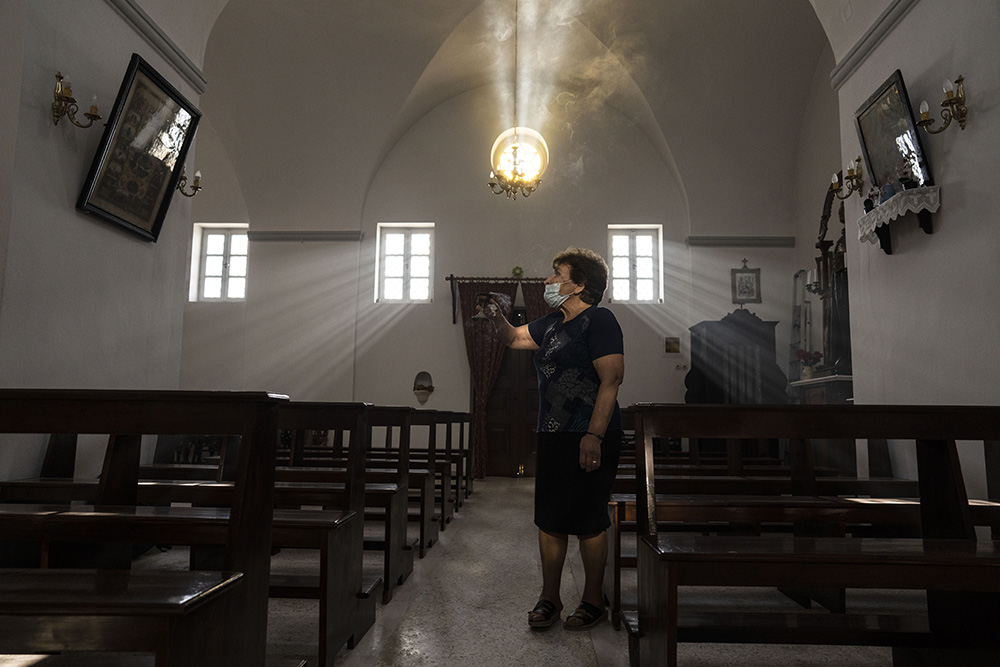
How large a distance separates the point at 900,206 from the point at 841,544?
2653mm

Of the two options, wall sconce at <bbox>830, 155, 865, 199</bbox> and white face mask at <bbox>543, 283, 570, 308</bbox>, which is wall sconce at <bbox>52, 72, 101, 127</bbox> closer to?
white face mask at <bbox>543, 283, 570, 308</bbox>

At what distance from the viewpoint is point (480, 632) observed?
258 cm

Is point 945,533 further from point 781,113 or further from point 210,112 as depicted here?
point 210,112

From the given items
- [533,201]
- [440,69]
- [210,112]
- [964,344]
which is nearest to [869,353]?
[964,344]

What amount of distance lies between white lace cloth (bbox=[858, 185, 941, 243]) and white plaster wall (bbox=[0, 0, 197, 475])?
4.67 meters

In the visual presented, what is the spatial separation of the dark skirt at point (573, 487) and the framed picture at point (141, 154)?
3012 millimetres

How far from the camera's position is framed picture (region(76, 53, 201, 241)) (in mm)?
3771

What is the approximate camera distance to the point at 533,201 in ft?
31.3

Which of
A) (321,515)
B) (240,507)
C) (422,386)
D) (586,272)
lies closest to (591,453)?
(586,272)

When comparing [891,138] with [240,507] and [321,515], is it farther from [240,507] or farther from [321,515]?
[240,507]

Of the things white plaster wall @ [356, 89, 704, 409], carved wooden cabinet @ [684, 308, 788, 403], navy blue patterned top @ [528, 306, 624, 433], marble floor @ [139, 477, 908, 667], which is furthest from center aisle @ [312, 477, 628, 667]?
white plaster wall @ [356, 89, 704, 409]

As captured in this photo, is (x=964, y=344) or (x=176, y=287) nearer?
(x=964, y=344)

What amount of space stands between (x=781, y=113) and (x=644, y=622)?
820 centimetres

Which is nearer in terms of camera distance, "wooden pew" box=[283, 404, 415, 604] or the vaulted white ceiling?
"wooden pew" box=[283, 404, 415, 604]
